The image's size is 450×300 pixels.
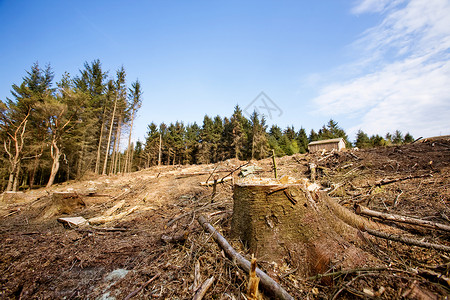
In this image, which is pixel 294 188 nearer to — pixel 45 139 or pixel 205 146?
pixel 45 139

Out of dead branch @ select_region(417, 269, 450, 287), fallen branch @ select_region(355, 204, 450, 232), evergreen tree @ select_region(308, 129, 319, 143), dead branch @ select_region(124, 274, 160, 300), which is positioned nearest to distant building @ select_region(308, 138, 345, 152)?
fallen branch @ select_region(355, 204, 450, 232)

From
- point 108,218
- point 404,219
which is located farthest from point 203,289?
point 108,218

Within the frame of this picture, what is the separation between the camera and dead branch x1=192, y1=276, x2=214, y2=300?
1.67 m

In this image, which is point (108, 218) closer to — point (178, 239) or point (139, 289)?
point (178, 239)

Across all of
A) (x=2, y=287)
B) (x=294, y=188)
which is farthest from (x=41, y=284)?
(x=294, y=188)

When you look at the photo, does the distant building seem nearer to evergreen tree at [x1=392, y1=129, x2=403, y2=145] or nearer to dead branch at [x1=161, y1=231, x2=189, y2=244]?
dead branch at [x1=161, y1=231, x2=189, y2=244]

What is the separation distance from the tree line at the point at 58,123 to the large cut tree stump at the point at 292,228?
1885 cm

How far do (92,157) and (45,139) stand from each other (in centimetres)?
675

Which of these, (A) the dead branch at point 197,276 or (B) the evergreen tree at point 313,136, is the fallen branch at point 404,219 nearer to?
(A) the dead branch at point 197,276

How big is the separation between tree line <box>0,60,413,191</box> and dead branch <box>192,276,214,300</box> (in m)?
2.45

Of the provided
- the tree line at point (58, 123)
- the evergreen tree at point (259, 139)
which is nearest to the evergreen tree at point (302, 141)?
the evergreen tree at point (259, 139)

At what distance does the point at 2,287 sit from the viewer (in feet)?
7.29

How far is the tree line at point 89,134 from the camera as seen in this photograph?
14258mm

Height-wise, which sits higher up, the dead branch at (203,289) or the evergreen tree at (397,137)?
the evergreen tree at (397,137)
